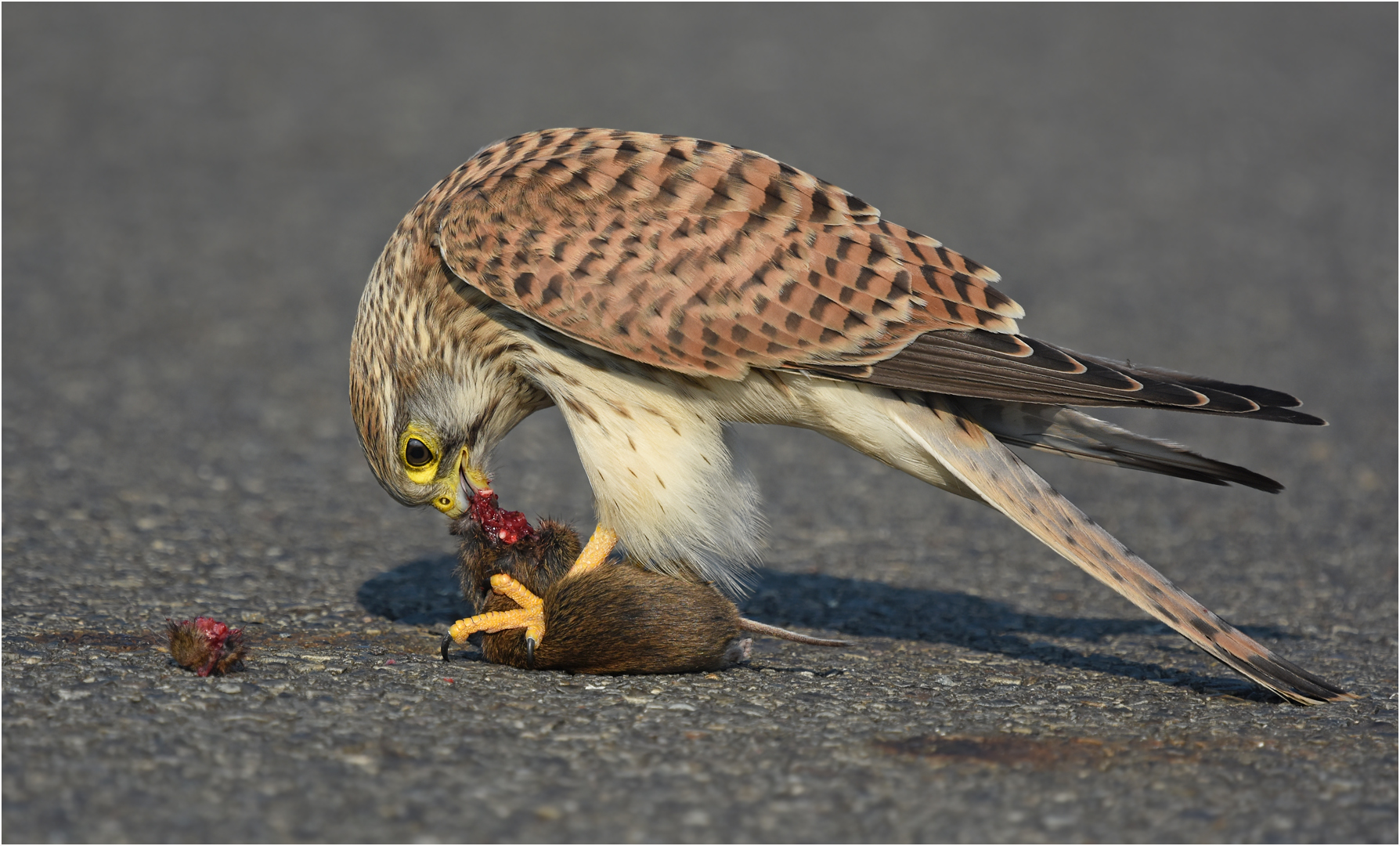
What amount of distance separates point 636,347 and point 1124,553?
142cm

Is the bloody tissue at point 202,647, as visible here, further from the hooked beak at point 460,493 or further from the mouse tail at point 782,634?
the mouse tail at point 782,634

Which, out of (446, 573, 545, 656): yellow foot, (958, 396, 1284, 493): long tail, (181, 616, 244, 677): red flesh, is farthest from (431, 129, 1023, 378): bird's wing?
(181, 616, 244, 677): red flesh

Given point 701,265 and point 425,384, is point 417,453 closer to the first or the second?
point 425,384

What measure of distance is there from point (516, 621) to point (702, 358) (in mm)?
878

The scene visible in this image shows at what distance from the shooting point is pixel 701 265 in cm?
382

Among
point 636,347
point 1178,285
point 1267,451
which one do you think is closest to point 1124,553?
point 636,347

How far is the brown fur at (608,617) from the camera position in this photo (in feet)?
11.7

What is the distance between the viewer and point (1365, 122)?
1218 cm

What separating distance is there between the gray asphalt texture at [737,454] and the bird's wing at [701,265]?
94 cm

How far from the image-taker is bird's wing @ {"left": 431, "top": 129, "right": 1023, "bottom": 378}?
373cm

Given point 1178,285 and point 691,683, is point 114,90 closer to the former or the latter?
point 1178,285

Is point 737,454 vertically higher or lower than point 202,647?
higher

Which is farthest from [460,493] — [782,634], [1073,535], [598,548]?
[1073,535]

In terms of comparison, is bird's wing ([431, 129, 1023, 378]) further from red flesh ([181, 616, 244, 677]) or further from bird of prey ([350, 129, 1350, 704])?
red flesh ([181, 616, 244, 677])
